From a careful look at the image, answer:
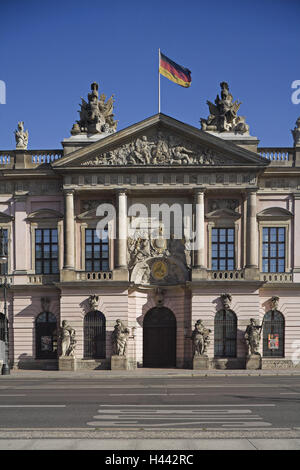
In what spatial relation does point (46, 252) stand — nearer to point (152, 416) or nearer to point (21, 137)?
point (21, 137)

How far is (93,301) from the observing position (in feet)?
133

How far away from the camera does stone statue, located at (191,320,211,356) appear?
39.8 m

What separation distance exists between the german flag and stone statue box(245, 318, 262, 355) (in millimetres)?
17026

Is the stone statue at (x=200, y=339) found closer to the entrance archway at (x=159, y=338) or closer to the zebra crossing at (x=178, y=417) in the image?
the entrance archway at (x=159, y=338)

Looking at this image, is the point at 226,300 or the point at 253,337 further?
the point at 226,300

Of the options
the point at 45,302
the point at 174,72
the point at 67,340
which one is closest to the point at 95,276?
the point at 45,302

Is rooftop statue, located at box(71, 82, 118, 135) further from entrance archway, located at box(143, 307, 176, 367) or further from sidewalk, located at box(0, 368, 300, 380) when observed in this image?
sidewalk, located at box(0, 368, 300, 380)

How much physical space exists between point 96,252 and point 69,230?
2.39 meters

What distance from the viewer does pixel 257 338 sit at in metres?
39.9

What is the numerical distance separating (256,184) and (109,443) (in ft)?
97.7

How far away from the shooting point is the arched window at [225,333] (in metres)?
40.8

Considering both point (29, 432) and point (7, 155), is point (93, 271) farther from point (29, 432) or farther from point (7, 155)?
point (29, 432)

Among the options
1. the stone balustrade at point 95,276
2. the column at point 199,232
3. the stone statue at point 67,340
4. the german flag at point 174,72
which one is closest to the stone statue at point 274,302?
the column at point 199,232

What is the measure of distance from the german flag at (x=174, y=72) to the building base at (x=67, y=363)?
65.7ft
